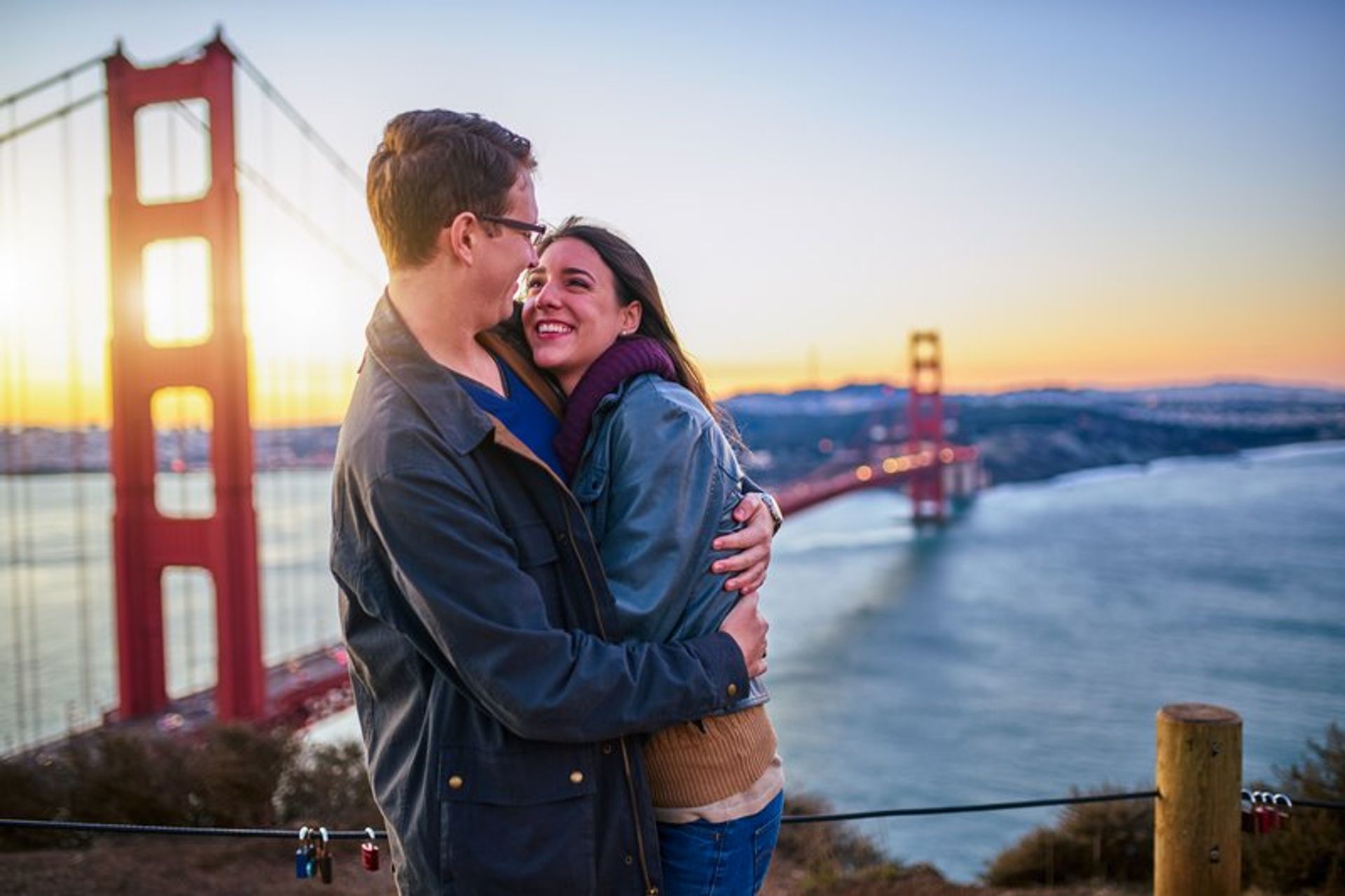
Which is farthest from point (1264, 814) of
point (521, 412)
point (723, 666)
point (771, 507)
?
point (521, 412)

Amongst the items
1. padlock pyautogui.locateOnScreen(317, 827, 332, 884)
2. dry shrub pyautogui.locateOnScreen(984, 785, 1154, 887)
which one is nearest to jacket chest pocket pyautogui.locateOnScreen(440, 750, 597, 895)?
padlock pyautogui.locateOnScreen(317, 827, 332, 884)

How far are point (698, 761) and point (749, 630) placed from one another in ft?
0.50

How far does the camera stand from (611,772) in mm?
1146

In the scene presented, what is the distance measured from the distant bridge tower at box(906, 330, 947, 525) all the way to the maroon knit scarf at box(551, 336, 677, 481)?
40.7 metres

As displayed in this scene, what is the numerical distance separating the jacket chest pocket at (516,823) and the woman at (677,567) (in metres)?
0.13

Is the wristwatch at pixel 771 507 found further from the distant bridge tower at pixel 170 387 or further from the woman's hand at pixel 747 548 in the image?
the distant bridge tower at pixel 170 387

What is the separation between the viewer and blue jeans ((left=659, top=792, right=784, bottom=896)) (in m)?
1.21

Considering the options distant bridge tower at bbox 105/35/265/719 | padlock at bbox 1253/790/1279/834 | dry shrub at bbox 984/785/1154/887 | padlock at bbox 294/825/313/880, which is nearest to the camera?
padlock at bbox 294/825/313/880

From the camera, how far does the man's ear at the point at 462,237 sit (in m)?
1.15

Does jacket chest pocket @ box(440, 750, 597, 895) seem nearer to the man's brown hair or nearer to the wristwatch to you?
the wristwatch

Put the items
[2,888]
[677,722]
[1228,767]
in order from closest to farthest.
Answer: [677,722], [1228,767], [2,888]

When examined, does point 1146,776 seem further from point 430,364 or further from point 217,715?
point 430,364

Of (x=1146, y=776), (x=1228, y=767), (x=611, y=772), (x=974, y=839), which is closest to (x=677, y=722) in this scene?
(x=611, y=772)

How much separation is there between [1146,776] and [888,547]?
30184 millimetres
